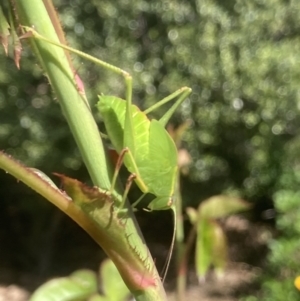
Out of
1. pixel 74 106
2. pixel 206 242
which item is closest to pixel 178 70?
pixel 206 242

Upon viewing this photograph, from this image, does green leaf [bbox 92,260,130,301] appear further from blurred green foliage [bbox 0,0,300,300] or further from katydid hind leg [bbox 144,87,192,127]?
blurred green foliage [bbox 0,0,300,300]

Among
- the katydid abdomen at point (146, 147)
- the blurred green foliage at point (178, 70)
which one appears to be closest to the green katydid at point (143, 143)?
the katydid abdomen at point (146, 147)

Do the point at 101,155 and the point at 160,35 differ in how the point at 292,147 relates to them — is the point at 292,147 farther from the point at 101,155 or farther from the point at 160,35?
the point at 101,155

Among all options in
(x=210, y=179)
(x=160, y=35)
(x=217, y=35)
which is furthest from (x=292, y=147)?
(x=160, y=35)

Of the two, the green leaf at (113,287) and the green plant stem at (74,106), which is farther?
the green leaf at (113,287)

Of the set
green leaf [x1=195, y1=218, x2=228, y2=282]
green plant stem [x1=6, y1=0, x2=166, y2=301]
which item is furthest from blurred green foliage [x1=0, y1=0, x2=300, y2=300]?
green plant stem [x1=6, y1=0, x2=166, y2=301]

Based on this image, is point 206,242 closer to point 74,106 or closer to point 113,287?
point 113,287

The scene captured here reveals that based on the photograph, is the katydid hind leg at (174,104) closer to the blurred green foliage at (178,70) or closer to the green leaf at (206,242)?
the green leaf at (206,242)

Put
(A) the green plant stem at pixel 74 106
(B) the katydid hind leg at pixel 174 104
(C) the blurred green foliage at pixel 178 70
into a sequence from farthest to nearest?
1. (C) the blurred green foliage at pixel 178 70
2. (B) the katydid hind leg at pixel 174 104
3. (A) the green plant stem at pixel 74 106
